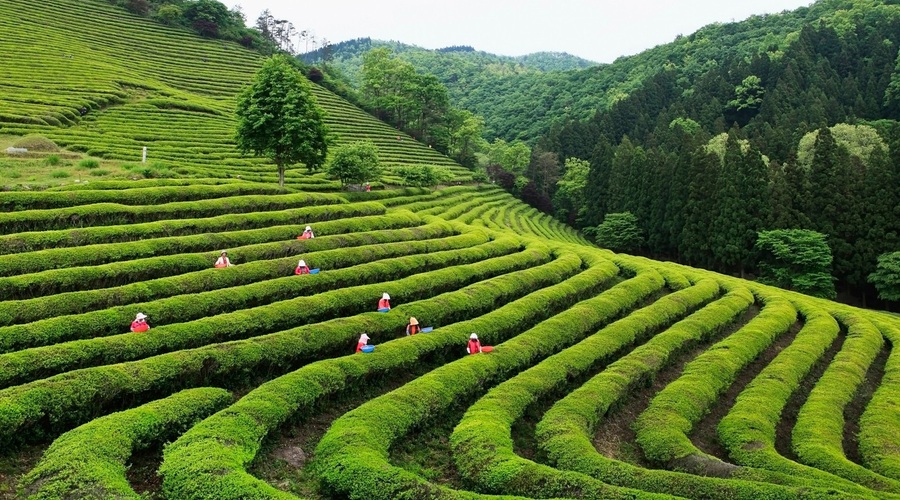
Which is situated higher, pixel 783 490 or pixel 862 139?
pixel 862 139

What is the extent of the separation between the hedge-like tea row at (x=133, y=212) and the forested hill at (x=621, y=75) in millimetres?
77886

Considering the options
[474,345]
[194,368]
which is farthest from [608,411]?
[194,368]

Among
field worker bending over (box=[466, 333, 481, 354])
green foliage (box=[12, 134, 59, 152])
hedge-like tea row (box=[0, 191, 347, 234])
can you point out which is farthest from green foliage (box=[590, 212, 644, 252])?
green foliage (box=[12, 134, 59, 152])

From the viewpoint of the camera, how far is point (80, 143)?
34.6 metres

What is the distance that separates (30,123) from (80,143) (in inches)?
204

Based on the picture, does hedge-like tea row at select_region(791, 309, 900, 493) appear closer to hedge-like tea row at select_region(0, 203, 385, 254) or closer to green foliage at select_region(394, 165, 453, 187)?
hedge-like tea row at select_region(0, 203, 385, 254)

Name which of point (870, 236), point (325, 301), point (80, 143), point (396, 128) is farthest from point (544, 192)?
point (325, 301)

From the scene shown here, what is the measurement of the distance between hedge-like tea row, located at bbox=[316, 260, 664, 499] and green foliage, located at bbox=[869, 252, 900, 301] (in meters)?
24.5

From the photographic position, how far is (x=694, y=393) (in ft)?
55.4

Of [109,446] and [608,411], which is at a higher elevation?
[109,446]

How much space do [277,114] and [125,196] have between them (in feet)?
34.5

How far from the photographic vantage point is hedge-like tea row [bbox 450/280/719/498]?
10.9m

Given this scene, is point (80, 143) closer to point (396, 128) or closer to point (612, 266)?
point (612, 266)

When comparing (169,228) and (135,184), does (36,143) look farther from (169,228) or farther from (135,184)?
(169,228)
